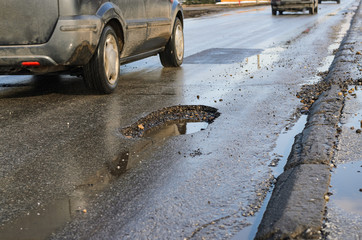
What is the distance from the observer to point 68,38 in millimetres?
6523

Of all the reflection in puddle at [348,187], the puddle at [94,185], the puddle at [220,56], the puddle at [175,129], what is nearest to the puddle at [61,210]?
the puddle at [94,185]

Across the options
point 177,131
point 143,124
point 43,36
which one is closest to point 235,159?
point 177,131

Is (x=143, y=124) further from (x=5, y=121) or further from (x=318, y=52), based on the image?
(x=318, y=52)

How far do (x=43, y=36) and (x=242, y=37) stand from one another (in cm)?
1027

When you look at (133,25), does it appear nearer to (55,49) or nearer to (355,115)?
(55,49)

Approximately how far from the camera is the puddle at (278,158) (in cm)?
317

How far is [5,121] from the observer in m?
5.96

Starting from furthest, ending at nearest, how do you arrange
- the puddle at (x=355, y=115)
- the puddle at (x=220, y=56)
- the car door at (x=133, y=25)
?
the puddle at (x=220, y=56) < the car door at (x=133, y=25) < the puddle at (x=355, y=115)

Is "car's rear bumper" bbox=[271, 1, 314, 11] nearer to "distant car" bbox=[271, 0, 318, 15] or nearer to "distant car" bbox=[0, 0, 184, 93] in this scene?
"distant car" bbox=[271, 0, 318, 15]

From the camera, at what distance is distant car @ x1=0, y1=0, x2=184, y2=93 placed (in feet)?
21.3

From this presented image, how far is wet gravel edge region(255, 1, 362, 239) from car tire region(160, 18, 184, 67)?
12.4 ft

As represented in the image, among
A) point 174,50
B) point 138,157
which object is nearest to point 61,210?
point 138,157

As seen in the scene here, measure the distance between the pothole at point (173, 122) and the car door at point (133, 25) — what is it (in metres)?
1.78

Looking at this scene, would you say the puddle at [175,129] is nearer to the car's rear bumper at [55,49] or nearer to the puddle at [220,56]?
the car's rear bumper at [55,49]
